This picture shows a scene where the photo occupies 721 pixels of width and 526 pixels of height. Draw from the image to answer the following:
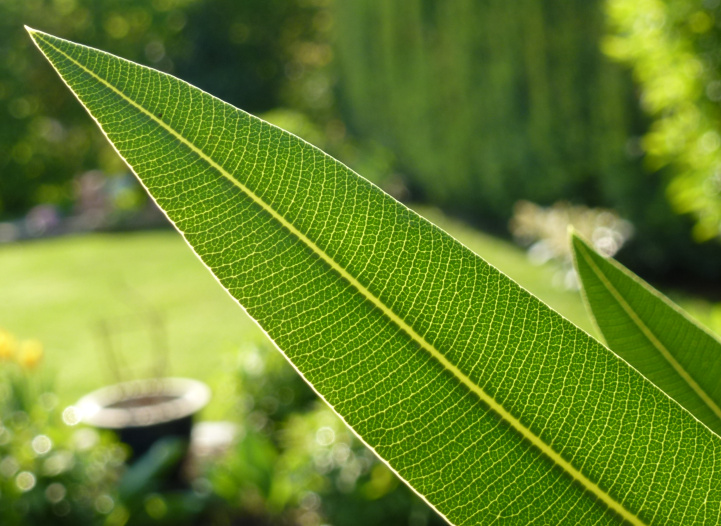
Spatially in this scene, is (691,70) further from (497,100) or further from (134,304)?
(134,304)

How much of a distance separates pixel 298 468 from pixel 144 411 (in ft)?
4.40

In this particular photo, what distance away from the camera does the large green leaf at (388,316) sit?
0.32 meters

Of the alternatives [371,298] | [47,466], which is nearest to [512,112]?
[47,466]

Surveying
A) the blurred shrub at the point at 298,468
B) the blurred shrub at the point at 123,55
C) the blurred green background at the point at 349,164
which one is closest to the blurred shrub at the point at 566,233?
the blurred green background at the point at 349,164

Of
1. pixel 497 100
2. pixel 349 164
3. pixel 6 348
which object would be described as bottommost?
pixel 6 348

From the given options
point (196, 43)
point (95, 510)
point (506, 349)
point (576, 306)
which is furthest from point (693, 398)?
point (196, 43)

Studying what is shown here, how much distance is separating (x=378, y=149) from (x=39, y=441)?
36.7 feet

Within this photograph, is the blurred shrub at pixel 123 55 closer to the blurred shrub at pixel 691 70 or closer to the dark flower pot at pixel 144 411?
the dark flower pot at pixel 144 411

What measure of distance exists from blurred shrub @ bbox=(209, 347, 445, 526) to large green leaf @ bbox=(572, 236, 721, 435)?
7.43 ft

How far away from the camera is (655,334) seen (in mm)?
491

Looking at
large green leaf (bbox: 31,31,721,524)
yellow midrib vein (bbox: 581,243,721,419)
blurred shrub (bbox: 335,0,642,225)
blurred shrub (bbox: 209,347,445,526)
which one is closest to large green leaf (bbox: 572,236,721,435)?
yellow midrib vein (bbox: 581,243,721,419)

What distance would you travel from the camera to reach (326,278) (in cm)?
33

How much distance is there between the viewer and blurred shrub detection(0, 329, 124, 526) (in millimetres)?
2852

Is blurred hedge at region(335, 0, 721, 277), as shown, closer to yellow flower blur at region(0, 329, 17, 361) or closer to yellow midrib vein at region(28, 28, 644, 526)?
yellow flower blur at region(0, 329, 17, 361)
